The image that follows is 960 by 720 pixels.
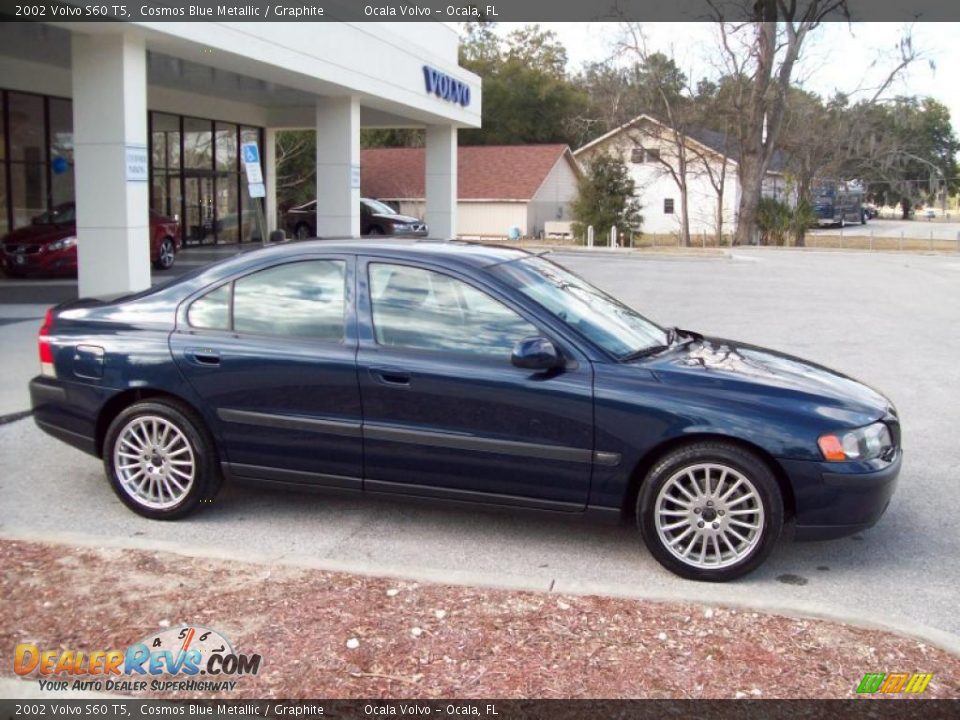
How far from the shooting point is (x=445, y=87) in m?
24.8

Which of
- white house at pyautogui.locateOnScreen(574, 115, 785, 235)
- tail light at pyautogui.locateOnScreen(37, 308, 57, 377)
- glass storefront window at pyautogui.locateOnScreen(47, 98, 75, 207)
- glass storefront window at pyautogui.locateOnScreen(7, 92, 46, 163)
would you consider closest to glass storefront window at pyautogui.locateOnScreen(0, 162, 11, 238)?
glass storefront window at pyautogui.locateOnScreen(7, 92, 46, 163)

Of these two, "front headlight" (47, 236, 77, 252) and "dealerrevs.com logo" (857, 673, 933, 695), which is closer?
"dealerrevs.com logo" (857, 673, 933, 695)

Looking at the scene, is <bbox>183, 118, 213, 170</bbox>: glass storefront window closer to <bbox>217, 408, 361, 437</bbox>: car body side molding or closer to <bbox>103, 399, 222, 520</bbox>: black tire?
<bbox>103, 399, 222, 520</bbox>: black tire

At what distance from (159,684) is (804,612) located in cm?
270

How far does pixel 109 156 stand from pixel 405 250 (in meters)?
9.44

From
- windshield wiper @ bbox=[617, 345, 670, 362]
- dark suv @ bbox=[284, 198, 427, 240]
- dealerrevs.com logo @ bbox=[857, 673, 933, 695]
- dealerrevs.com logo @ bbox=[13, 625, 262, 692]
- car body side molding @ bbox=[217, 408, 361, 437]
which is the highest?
dark suv @ bbox=[284, 198, 427, 240]

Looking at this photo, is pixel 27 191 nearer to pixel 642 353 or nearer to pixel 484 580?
pixel 642 353

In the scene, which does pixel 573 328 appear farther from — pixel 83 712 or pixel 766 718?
pixel 83 712

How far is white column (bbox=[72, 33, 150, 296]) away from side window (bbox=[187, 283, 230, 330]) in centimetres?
847

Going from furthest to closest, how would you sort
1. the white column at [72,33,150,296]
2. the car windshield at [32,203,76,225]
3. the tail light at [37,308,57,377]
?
1. the car windshield at [32,203,76,225]
2. the white column at [72,33,150,296]
3. the tail light at [37,308,57,377]

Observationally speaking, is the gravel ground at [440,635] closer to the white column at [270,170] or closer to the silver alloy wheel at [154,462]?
the silver alloy wheel at [154,462]

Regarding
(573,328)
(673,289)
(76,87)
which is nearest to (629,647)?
(573,328)

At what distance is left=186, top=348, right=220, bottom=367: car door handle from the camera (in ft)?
17.6

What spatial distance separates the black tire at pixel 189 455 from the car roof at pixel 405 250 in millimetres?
1033
